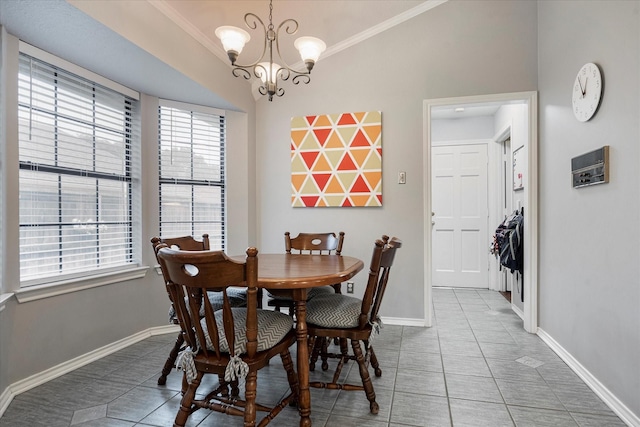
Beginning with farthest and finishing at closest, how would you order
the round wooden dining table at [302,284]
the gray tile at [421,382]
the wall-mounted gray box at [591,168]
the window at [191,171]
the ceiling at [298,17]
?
the window at [191,171], the ceiling at [298,17], the gray tile at [421,382], the wall-mounted gray box at [591,168], the round wooden dining table at [302,284]

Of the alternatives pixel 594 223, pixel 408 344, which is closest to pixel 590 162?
pixel 594 223

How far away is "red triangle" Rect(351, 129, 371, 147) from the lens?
3367 millimetres

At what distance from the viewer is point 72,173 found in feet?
8.21

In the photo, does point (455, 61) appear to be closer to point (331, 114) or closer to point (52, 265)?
point (331, 114)

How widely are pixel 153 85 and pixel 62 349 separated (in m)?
2.04

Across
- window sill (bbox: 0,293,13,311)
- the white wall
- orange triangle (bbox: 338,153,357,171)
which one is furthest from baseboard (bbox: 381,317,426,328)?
window sill (bbox: 0,293,13,311)

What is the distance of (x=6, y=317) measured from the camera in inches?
78.2

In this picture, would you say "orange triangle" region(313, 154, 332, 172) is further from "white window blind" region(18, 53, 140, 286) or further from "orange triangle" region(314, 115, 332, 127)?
"white window blind" region(18, 53, 140, 286)

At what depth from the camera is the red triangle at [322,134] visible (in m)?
3.49

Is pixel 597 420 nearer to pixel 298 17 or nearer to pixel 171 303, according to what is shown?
pixel 171 303

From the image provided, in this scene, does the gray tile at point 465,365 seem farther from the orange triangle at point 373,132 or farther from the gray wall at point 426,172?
the orange triangle at point 373,132

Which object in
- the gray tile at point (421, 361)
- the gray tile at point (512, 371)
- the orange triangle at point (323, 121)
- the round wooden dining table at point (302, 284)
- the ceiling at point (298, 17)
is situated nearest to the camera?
the round wooden dining table at point (302, 284)

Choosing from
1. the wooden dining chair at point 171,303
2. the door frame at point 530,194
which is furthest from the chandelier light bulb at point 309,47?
the door frame at point 530,194

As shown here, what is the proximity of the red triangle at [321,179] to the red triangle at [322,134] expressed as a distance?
12.1 inches
